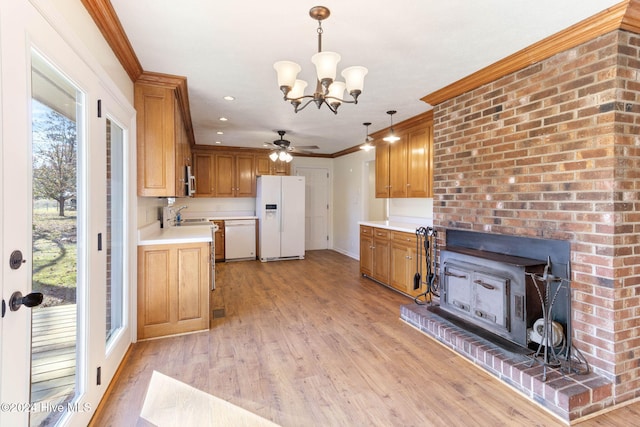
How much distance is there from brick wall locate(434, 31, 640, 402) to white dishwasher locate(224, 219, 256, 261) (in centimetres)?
485

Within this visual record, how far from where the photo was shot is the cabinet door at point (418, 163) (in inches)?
161

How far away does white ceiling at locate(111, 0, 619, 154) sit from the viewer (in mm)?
1834

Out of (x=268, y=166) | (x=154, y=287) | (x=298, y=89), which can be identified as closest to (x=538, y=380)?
(x=298, y=89)

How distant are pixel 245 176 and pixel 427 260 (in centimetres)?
450

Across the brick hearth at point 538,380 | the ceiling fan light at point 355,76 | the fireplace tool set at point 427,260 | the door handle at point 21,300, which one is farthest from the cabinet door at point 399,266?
the door handle at point 21,300

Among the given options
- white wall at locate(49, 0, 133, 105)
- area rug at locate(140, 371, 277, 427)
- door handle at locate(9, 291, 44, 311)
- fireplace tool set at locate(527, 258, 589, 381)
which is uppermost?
white wall at locate(49, 0, 133, 105)

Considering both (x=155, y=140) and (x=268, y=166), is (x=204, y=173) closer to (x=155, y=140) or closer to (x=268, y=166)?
(x=268, y=166)

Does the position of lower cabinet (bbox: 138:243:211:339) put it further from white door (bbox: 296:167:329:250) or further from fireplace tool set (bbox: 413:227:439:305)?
white door (bbox: 296:167:329:250)

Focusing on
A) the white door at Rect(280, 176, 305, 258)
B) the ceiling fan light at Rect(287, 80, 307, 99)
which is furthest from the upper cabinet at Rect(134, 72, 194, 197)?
the white door at Rect(280, 176, 305, 258)

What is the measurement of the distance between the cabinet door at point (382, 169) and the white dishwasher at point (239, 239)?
275cm

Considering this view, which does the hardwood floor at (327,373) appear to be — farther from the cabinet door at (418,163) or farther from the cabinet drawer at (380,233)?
the cabinet door at (418,163)

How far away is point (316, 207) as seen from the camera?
7.54 m

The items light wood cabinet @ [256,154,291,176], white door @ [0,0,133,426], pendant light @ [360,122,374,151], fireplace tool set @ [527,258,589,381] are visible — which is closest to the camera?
white door @ [0,0,133,426]

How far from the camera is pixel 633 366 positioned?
1.98 meters
